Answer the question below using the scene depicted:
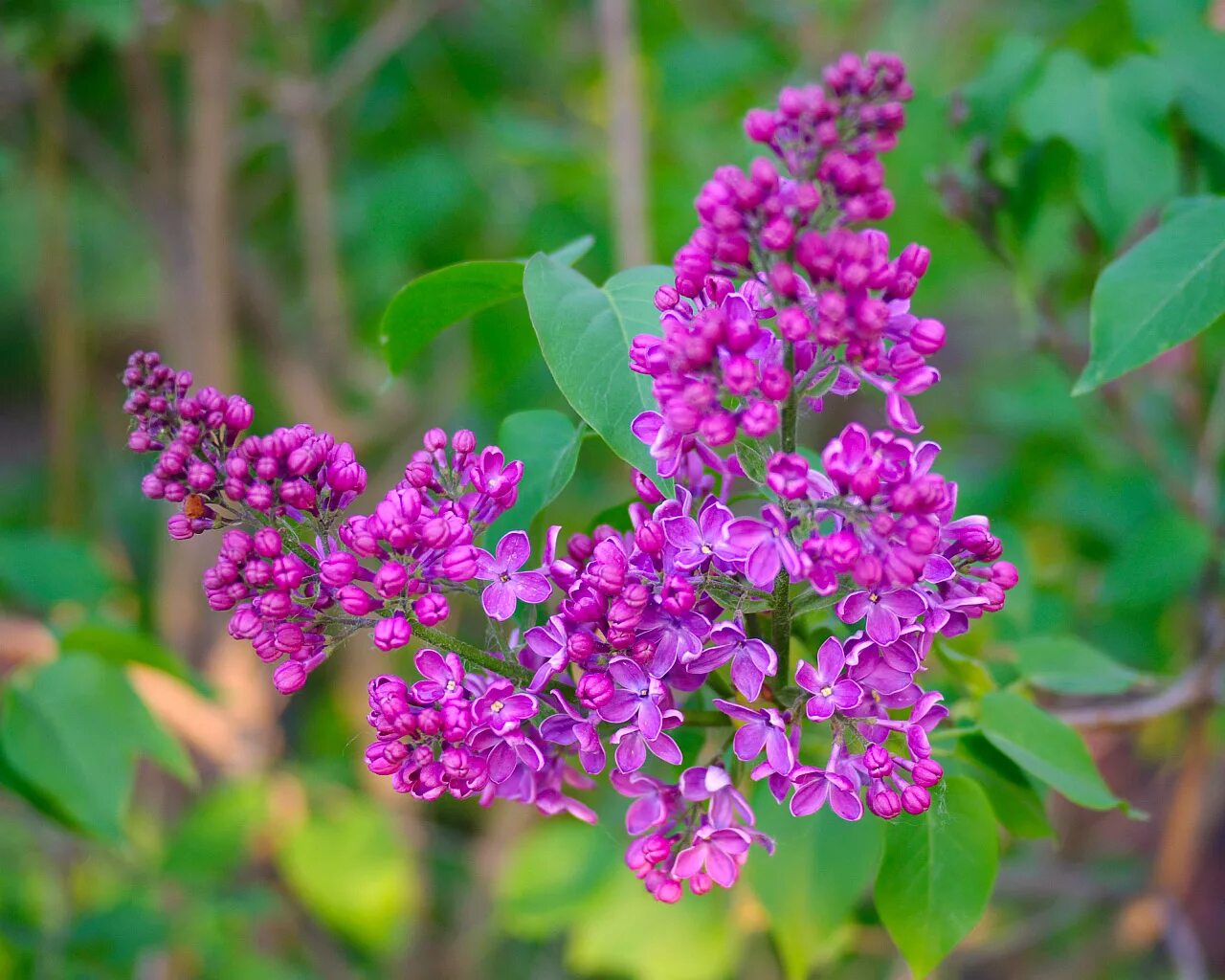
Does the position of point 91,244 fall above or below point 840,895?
above

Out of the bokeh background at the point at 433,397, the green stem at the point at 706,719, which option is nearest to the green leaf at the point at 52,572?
the bokeh background at the point at 433,397

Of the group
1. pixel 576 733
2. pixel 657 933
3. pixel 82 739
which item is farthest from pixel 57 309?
pixel 576 733

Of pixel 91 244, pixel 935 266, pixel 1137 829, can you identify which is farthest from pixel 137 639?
pixel 91 244

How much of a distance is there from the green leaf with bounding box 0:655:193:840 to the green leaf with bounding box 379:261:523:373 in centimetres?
61

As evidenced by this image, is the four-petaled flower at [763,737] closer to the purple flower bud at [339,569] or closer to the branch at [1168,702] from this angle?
the purple flower bud at [339,569]

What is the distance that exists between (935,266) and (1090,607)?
26.5 inches

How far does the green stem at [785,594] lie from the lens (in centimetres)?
71

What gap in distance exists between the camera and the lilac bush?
68cm

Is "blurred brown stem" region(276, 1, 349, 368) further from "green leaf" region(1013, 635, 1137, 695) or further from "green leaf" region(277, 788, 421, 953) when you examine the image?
"green leaf" region(1013, 635, 1137, 695)

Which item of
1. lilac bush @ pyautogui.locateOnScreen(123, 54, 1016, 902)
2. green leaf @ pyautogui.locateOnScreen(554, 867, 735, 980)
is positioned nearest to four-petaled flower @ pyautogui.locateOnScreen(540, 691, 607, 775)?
lilac bush @ pyautogui.locateOnScreen(123, 54, 1016, 902)

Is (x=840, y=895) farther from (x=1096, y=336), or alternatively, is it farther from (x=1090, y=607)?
(x=1090, y=607)

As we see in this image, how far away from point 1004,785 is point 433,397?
2.04 m

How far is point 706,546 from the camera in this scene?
718mm

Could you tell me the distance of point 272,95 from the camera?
234 centimetres
